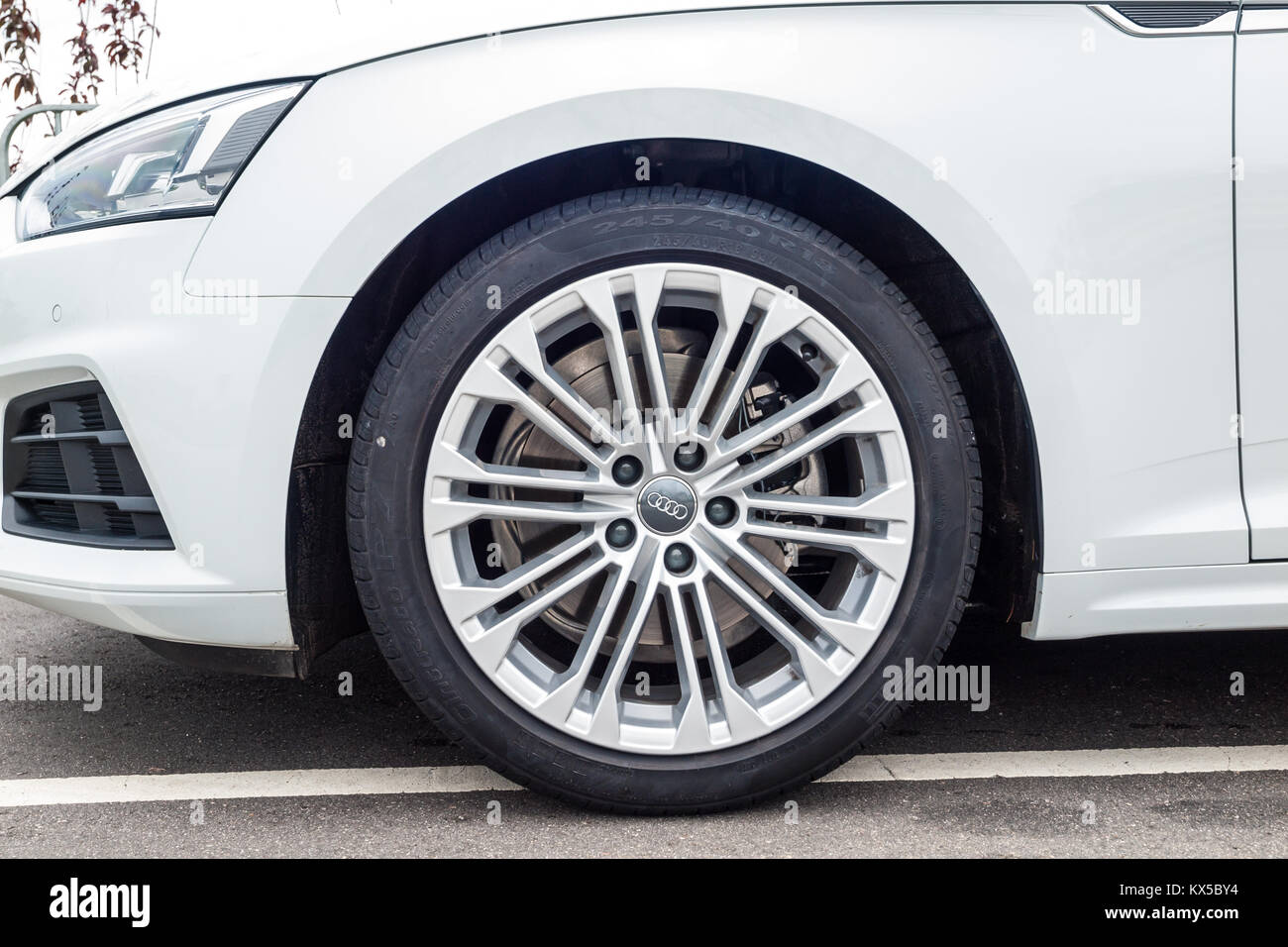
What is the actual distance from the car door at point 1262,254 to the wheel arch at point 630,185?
337 millimetres

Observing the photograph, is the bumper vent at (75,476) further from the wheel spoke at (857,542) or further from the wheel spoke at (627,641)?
the wheel spoke at (857,542)

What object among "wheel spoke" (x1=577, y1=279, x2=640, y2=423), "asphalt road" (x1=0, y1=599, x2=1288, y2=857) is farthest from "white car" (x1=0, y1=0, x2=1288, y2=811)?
"asphalt road" (x1=0, y1=599, x2=1288, y2=857)

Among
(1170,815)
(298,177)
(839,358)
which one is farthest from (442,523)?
(1170,815)

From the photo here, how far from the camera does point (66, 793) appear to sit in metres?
1.86

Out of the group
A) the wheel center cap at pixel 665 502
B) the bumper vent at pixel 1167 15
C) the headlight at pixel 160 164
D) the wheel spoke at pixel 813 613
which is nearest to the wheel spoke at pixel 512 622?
the wheel center cap at pixel 665 502

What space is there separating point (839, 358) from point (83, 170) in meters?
1.29

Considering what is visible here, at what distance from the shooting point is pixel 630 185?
5.98 feet

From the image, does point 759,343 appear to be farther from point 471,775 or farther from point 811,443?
point 471,775

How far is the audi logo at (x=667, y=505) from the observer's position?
1.70 metres

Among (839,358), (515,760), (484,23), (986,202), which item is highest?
(484,23)

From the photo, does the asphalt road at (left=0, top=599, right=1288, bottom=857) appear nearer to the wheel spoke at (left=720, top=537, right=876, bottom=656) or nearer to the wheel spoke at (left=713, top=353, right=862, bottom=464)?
the wheel spoke at (left=720, top=537, right=876, bottom=656)

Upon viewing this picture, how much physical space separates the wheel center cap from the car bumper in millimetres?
547
